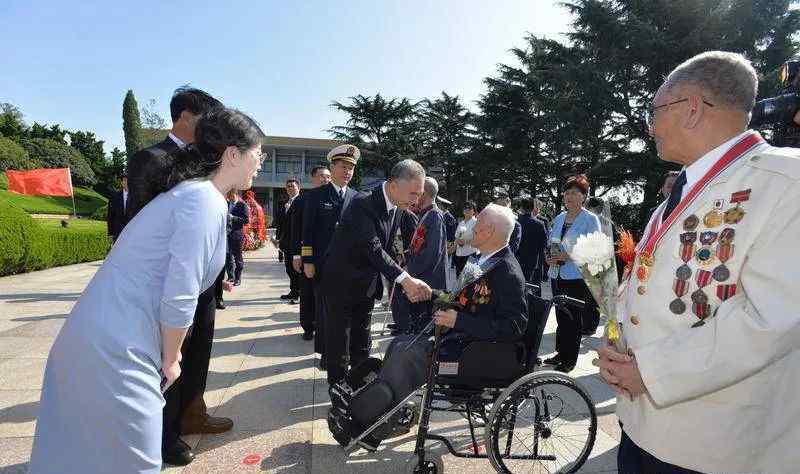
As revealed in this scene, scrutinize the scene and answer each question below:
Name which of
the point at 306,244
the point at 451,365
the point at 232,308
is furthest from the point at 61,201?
the point at 451,365

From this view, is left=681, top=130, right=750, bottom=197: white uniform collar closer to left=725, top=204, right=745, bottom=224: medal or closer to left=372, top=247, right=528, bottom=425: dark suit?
left=725, top=204, right=745, bottom=224: medal

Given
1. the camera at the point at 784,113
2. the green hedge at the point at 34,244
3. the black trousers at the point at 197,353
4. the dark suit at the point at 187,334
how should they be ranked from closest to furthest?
1. the camera at the point at 784,113
2. the dark suit at the point at 187,334
3. the black trousers at the point at 197,353
4. the green hedge at the point at 34,244

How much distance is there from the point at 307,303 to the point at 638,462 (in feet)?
14.5

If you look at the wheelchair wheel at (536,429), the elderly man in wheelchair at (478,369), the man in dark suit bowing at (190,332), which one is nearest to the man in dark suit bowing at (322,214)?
the man in dark suit bowing at (190,332)

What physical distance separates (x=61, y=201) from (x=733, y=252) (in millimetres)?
48167

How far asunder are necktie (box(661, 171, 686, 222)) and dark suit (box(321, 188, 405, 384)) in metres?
2.09

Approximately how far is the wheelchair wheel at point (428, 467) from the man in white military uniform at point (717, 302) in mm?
1231

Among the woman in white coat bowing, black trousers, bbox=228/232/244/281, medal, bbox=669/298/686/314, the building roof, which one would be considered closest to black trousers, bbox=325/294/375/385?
the woman in white coat bowing

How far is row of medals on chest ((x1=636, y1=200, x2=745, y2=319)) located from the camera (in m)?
1.18

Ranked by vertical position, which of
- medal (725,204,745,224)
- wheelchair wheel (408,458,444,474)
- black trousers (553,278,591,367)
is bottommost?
wheelchair wheel (408,458,444,474)

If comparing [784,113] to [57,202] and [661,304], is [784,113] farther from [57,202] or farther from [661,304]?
[57,202]

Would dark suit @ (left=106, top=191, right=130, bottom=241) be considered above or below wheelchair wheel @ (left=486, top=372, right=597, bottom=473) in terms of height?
above

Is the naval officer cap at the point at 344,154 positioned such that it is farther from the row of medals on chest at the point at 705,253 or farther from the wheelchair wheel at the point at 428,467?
the row of medals on chest at the point at 705,253

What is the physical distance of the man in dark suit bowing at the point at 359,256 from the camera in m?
3.30
